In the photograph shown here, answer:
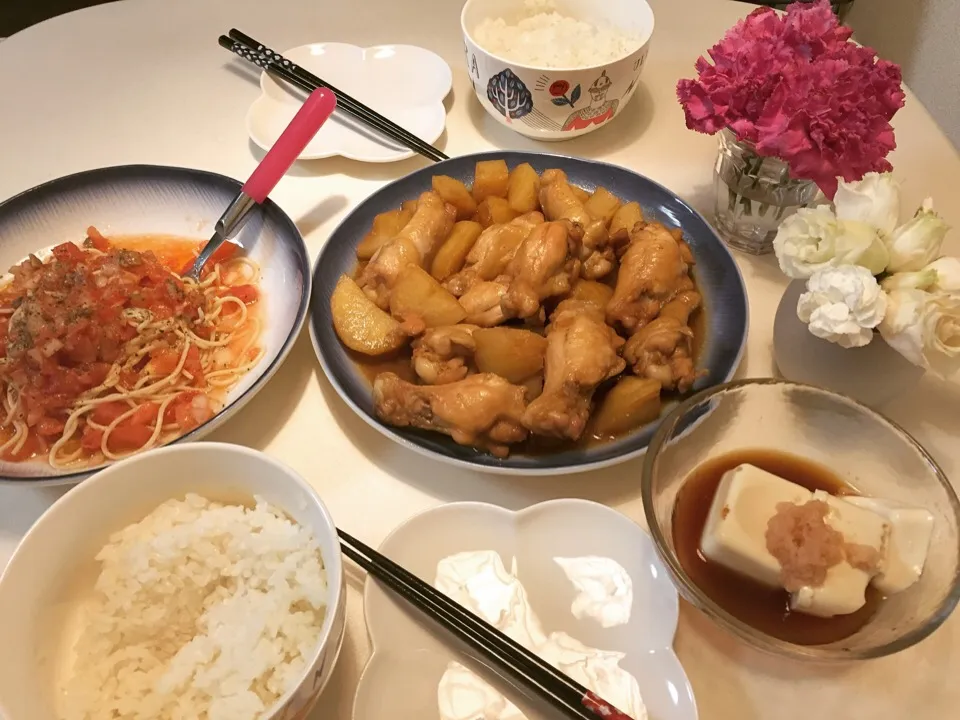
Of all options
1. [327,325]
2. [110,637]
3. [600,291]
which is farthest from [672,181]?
[110,637]

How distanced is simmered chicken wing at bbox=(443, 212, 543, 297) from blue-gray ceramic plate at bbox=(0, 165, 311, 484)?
39 cm

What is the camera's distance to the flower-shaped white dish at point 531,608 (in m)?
1.09

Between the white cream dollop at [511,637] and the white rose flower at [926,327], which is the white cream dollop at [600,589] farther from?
the white rose flower at [926,327]

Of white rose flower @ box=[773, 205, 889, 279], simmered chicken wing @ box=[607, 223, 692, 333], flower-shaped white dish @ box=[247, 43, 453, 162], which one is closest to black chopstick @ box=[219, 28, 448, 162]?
flower-shaped white dish @ box=[247, 43, 453, 162]

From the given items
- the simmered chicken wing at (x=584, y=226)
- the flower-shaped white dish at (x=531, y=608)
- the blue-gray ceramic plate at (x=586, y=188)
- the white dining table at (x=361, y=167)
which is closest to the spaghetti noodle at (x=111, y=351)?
the white dining table at (x=361, y=167)

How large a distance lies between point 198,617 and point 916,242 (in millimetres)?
1460

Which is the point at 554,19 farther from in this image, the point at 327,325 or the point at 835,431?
the point at 835,431

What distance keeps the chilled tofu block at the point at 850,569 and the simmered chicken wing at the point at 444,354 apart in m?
0.77

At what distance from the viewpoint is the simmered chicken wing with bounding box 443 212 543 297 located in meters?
1.72

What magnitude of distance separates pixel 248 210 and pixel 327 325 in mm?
522

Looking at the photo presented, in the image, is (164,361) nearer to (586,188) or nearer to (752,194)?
(586,188)

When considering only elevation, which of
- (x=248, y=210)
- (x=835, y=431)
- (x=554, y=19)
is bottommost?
(x=248, y=210)

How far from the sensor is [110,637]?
3.56 feet

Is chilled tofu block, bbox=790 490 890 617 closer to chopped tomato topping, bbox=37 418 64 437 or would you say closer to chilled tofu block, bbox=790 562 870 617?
chilled tofu block, bbox=790 562 870 617
